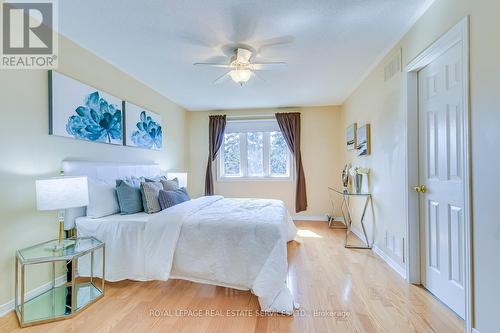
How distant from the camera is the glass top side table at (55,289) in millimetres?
1837

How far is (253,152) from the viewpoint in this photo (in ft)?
18.2

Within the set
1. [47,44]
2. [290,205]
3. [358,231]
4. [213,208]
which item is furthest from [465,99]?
[290,205]

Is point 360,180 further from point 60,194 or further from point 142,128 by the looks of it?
point 60,194

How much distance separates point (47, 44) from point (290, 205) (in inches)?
181

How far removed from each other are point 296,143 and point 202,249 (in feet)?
11.6

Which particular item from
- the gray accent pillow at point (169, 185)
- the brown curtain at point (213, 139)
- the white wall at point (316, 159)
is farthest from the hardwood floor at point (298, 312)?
the brown curtain at point (213, 139)

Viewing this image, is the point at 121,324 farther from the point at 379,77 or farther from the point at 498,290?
the point at 379,77

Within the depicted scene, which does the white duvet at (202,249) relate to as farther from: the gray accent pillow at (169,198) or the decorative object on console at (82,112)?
the decorative object on console at (82,112)

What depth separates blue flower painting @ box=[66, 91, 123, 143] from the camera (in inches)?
101

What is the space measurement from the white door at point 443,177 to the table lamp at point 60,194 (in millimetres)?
2934

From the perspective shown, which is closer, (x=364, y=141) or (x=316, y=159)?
(x=364, y=141)

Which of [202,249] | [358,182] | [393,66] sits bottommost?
[202,249]

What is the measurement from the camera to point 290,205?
17.6 ft

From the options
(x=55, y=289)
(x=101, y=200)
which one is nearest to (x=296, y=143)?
(x=101, y=200)
